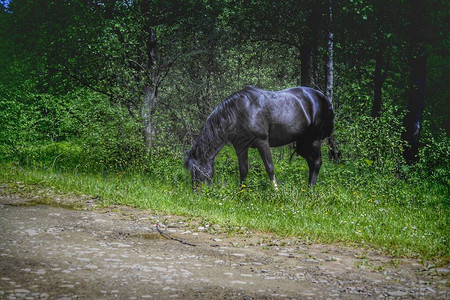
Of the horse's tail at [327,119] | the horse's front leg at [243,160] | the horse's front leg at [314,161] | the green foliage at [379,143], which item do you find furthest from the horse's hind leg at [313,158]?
the horse's front leg at [243,160]

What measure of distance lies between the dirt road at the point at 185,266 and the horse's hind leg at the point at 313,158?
4.32 m

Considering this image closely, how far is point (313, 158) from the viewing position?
34.5 feet

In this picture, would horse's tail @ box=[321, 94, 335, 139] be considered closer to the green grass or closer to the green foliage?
the green foliage

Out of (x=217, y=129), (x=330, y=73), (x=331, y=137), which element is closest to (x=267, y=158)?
(x=217, y=129)

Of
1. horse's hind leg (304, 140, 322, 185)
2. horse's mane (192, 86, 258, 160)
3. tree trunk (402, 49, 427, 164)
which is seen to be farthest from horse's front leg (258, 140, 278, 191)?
tree trunk (402, 49, 427, 164)

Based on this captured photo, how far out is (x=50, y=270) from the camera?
13.9 ft

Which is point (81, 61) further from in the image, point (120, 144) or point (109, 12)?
point (120, 144)

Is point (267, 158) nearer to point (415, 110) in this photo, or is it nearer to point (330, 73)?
point (330, 73)

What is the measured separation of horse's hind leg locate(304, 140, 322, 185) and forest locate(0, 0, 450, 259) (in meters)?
0.36

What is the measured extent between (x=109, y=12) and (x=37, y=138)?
224 inches

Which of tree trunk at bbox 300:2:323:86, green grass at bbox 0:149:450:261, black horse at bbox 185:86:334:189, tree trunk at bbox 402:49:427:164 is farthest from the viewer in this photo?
tree trunk at bbox 300:2:323:86

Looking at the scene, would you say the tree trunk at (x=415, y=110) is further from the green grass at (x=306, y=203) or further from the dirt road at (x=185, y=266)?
the dirt road at (x=185, y=266)

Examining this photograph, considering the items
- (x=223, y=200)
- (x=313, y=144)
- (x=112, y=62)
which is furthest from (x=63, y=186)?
(x=313, y=144)

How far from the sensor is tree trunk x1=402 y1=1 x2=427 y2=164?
1248 cm
